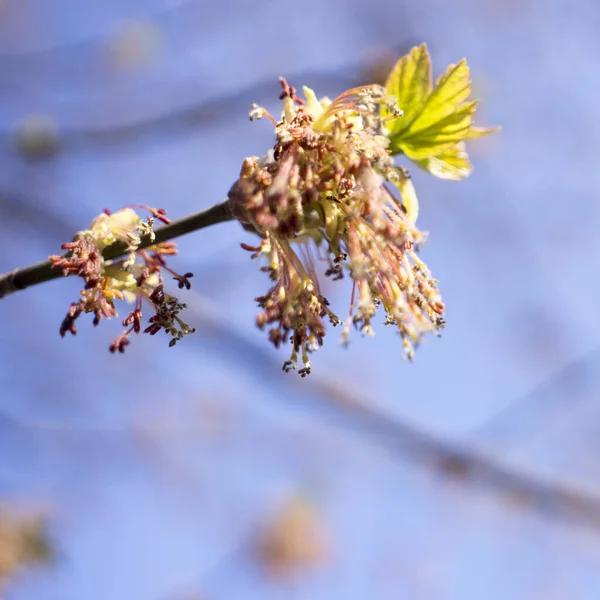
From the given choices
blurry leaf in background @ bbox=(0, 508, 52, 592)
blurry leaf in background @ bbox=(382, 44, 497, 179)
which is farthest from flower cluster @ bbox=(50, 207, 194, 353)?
blurry leaf in background @ bbox=(0, 508, 52, 592)

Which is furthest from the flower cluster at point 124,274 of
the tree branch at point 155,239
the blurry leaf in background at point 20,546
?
the blurry leaf in background at point 20,546

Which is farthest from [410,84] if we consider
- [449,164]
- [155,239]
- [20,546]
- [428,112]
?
[20,546]

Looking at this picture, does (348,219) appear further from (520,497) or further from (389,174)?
(520,497)

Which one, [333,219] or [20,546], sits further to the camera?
[20,546]

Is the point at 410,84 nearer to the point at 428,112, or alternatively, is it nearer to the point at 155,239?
the point at 428,112

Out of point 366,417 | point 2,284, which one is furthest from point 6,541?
point 2,284

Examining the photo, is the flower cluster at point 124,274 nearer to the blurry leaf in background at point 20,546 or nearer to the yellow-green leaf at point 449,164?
the yellow-green leaf at point 449,164
